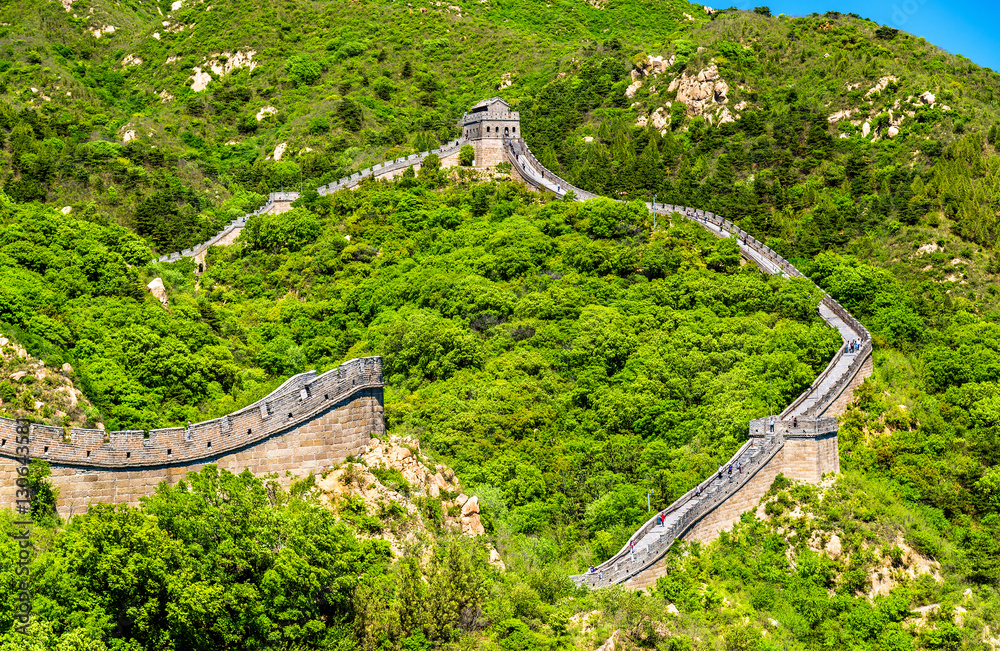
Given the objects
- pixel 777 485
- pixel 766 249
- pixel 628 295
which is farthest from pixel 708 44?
pixel 777 485

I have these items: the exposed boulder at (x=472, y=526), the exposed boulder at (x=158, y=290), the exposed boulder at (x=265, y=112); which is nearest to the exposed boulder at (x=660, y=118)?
the exposed boulder at (x=265, y=112)

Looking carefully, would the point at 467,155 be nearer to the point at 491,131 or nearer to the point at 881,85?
the point at 491,131

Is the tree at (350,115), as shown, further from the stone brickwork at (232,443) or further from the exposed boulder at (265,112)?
the stone brickwork at (232,443)

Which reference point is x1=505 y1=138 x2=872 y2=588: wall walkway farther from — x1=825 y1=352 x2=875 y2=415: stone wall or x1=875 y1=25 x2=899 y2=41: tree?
x1=875 y1=25 x2=899 y2=41: tree

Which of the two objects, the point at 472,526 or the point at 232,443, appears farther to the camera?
the point at 472,526

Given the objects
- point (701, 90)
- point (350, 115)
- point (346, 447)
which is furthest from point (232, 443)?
point (350, 115)

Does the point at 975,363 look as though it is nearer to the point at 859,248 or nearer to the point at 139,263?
the point at 859,248

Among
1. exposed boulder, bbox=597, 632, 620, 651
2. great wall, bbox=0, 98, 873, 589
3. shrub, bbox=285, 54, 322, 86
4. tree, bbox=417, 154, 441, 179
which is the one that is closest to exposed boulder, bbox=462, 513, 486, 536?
great wall, bbox=0, 98, 873, 589
